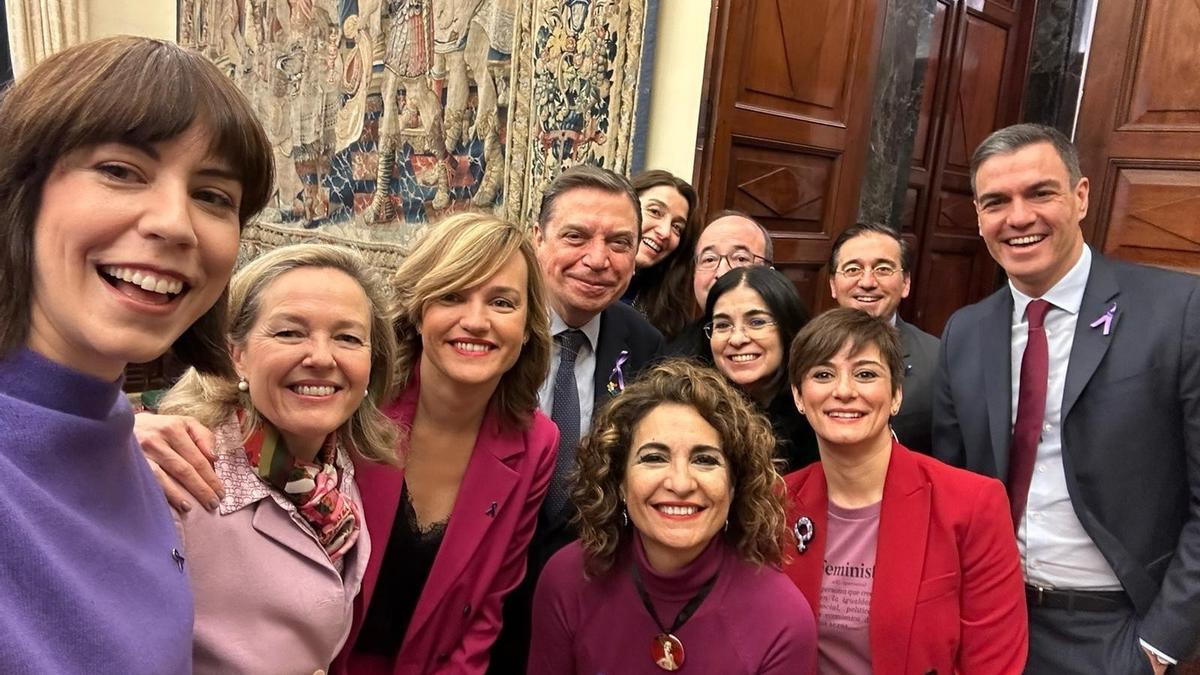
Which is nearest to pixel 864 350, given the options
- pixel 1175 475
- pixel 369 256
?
pixel 1175 475

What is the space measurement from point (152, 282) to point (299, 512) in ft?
2.42

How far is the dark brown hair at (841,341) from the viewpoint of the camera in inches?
78.0

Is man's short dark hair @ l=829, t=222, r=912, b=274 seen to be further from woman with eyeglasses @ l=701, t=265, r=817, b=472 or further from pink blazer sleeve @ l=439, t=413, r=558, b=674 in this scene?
pink blazer sleeve @ l=439, t=413, r=558, b=674

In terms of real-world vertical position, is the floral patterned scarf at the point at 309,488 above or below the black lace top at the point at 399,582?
above

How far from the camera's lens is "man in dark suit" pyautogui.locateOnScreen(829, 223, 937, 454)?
8.80 ft

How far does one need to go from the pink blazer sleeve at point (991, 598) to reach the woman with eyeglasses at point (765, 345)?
19.8 inches

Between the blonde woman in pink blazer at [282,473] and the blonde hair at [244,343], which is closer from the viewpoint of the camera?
the blonde woman in pink blazer at [282,473]

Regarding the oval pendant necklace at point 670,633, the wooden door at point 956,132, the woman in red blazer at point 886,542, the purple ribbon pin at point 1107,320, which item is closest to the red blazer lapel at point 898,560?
the woman in red blazer at point 886,542

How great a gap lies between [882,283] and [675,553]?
147 centimetres

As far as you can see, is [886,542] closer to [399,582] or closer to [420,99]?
A: [399,582]

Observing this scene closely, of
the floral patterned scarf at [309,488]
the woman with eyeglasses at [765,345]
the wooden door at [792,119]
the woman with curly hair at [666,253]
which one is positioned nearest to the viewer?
the floral patterned scarf at [309,488]

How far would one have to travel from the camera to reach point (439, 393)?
1.94m

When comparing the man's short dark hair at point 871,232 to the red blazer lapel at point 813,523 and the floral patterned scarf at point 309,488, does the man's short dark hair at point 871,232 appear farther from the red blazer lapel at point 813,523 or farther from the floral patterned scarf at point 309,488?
the floral patterned scarf at point 309,488

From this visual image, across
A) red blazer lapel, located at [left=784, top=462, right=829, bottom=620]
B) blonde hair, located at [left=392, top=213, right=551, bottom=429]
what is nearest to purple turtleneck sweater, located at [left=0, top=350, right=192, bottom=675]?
blonde hair, located at [left=392, top=213, right=551, bottom=429]
